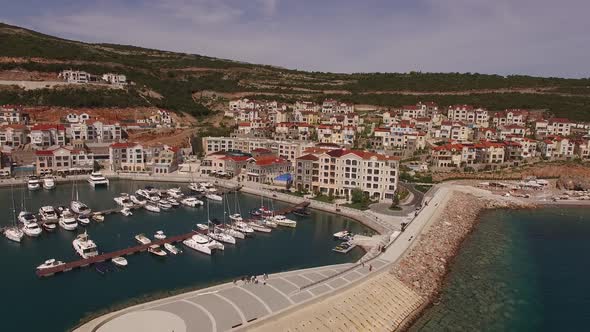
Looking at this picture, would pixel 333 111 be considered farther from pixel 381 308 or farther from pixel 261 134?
pixel 381 308

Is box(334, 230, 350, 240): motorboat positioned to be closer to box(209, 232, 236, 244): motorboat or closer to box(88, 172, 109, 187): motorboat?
box(209, 232, 236, 244): motorboat

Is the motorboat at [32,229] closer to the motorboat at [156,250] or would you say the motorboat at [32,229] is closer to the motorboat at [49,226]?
the motorboat at [49,226]

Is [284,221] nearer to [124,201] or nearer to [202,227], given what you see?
[202,227]

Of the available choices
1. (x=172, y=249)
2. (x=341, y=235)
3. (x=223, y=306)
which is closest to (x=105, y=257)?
(x=172, y=249)

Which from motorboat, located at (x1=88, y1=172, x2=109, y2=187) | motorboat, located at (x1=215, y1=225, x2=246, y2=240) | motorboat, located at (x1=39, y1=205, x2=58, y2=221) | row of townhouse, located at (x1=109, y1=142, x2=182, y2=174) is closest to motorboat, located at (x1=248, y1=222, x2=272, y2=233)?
motorboat, located at (x1=215, y1=225, x2=246, y2=240)

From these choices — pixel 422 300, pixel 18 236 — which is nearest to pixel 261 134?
pixel 18 236

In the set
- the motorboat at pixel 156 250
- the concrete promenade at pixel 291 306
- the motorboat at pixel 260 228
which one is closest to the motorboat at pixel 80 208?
the motorboat at pixel 156 250
